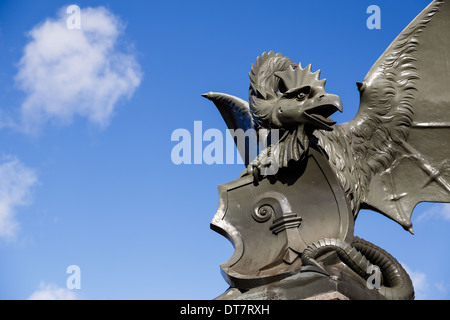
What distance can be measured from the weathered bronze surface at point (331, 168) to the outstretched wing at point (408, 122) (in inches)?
0.5

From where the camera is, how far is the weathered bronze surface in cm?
646

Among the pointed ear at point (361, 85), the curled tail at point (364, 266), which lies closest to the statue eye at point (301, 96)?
the pointed ear at point (361, 85)

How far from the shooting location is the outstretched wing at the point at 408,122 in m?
7.88

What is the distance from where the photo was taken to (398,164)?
319 inches

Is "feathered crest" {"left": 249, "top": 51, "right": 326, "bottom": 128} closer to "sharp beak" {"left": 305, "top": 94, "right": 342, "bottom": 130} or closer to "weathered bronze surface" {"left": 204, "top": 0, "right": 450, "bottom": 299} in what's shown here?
"weathered bronze surface" {"left": 204, "top": 0, "right": 450, "bottom": 299}

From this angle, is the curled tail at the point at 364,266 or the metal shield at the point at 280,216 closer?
the curled tail at the point at 364,266

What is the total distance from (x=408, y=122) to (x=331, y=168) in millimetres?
1678

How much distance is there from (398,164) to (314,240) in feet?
6.25

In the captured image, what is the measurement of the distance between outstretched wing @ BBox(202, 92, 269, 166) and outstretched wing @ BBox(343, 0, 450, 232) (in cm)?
105

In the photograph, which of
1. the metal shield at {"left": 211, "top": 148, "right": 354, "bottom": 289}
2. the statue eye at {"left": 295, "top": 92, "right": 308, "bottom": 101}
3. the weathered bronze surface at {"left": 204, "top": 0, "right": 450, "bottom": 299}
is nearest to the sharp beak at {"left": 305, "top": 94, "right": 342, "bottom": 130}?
the weathered bronze surface at {"left": 204, "top": 0, "right": 450, "bottom": 299}

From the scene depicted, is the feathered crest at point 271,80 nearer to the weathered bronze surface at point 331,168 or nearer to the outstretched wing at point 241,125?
the weathered bronze surface at point 331,168

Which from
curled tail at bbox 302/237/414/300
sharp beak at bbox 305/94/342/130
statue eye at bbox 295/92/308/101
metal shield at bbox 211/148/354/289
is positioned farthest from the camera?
statue eye at bbox 295/92/308/101

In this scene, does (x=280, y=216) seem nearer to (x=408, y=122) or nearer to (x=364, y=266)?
(x=364, y=266)
